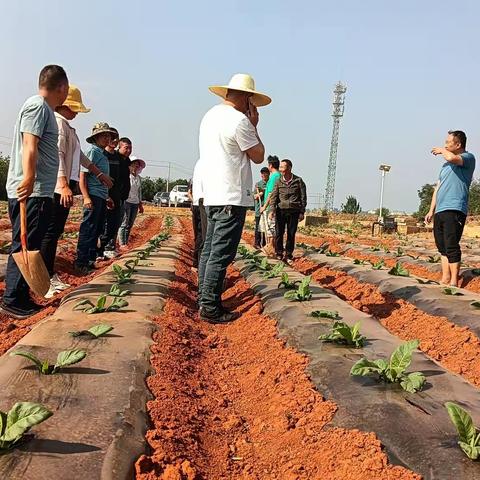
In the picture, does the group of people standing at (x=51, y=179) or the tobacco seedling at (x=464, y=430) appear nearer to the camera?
the tobacco seedling at (x=464, y=430)

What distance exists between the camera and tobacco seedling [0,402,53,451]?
1.77 metres

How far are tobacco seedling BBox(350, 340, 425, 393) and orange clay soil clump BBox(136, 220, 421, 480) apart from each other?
249 mm

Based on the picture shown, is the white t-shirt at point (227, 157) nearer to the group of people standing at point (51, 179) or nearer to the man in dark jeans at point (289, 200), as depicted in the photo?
the group of people standing at point (51, 179)

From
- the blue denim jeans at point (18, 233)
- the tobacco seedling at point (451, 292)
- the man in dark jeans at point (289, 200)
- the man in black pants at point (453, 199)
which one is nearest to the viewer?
the blue denim jeans at point (18, 233)

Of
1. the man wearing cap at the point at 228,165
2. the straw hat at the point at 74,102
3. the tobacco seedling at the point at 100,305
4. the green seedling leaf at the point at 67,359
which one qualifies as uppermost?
the straw hat at the point at 74,102

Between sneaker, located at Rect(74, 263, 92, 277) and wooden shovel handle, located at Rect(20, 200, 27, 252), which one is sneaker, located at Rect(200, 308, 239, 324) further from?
sneaker, located at Rect(74, 263, 92, 277)

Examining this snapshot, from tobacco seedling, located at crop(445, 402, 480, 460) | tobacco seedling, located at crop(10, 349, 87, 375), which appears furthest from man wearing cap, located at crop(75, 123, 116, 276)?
tobacco seedling, located at crop(445, 402, 480, 460)

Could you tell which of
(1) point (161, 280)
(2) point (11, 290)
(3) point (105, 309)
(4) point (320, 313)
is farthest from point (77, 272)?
(4) point (320, 313)

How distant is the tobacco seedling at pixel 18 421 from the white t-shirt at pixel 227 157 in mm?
2667

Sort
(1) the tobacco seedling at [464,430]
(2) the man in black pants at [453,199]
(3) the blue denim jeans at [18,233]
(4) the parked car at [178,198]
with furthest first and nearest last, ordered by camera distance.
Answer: (4) the parked car at [178,198] → (2) the man in black pants at [453,199] → (3) the blue denim jeans at [18,233] → (1) the tobacco seedling at [464,430]

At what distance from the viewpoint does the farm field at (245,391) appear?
1929 millimetres

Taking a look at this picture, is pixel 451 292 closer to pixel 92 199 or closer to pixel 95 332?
pixel 95 332

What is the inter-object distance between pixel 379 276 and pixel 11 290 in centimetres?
428

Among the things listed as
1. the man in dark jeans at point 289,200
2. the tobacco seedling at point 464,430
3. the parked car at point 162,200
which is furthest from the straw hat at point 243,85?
the parked car at point 162,200
